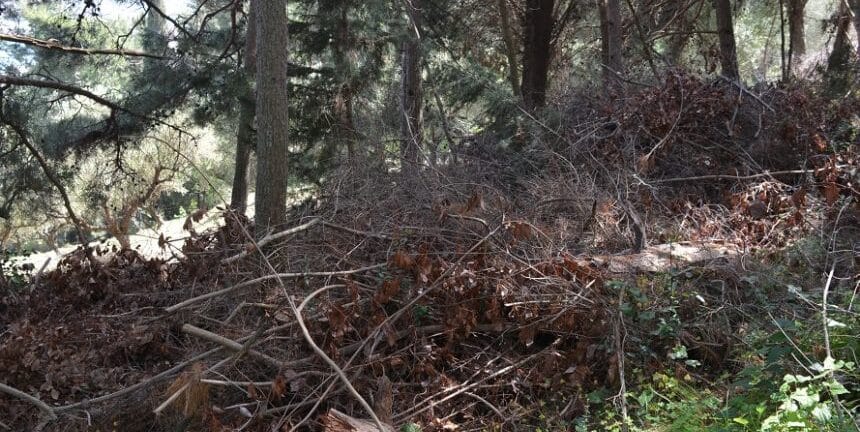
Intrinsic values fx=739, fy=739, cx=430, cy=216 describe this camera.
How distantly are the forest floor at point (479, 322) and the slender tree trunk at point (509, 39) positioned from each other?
7234mm

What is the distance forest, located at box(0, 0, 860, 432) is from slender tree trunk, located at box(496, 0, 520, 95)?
10.2 ft

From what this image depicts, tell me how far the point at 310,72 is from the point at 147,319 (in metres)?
6.59

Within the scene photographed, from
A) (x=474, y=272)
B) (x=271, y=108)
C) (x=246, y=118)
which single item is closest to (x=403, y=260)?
(x=474, y=272)

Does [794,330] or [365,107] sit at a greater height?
[365,107]

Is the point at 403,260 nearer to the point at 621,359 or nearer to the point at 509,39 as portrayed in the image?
the point at 621,359

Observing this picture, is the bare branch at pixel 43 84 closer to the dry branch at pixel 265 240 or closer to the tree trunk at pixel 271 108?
the tree trunk at pixel 271 108

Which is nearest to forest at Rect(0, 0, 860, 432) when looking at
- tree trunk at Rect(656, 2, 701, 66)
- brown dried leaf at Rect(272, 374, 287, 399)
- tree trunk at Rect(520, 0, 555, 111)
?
brown dried leaf at Rect(272, 374, 287, 399)

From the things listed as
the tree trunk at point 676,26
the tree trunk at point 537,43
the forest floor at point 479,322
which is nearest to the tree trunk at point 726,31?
the tree trunk at point 676,26

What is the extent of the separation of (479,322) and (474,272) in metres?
0.40

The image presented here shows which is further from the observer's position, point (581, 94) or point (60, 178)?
point (60, 178)

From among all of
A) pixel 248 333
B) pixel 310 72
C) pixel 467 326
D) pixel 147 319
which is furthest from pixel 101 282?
pixel 310 72

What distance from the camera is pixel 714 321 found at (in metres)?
5.37

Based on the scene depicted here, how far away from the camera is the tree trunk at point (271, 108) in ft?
23.5

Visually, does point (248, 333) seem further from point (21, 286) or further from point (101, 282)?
point (21, 286)
